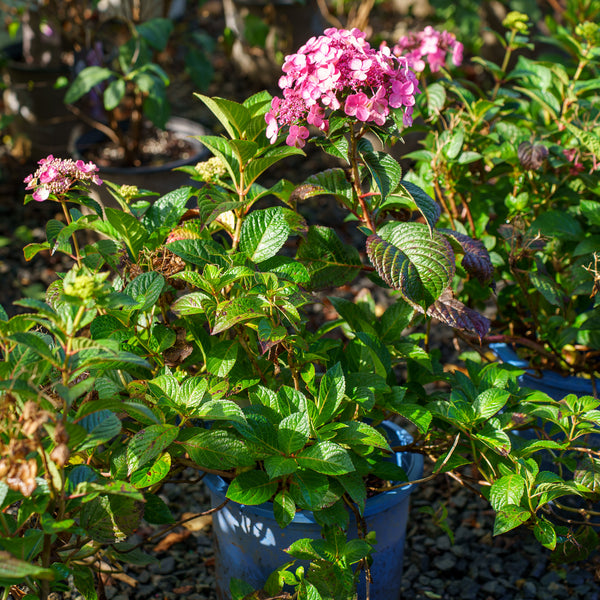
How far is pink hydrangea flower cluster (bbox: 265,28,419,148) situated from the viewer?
1.09 metres

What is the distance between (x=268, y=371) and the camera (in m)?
1.34

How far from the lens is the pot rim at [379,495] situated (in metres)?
1.21

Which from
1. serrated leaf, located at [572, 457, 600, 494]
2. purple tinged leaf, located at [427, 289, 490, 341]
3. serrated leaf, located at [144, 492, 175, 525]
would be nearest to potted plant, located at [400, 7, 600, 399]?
purple tinged leaf, located at [427, 289, 490, 341]

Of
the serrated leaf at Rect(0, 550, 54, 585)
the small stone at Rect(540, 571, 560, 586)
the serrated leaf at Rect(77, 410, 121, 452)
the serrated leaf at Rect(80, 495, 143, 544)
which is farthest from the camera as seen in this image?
the small stone at Rect(540, 571, 560, 586)

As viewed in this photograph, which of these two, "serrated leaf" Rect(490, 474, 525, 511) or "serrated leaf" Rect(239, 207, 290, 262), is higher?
"serrated leaf" Rect(239, 207, 290, 262)

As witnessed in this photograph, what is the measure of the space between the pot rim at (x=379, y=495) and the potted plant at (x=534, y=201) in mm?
368

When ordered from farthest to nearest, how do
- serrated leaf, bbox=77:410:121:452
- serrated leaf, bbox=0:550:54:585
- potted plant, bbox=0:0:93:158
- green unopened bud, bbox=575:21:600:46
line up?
1. potted plant, bbox=0:0:93:158
2. green unopened bud, bbox=575:21:600:46
3. serrated leaf, bbox=77:410:121:452
4. serrated leaf, bbox=0:550:54:585

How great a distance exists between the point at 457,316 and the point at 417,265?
0.42ft

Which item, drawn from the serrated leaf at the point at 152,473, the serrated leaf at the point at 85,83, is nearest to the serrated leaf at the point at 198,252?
the serrated leaf at the point at 152,473

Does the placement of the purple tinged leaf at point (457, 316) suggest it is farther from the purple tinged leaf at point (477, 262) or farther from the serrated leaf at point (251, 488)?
the serrated leaf at point (251, 488)

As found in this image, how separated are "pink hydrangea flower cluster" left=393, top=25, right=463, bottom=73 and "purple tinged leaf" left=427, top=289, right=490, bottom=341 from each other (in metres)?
0.74

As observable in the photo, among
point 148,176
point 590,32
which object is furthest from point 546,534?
point 148,176

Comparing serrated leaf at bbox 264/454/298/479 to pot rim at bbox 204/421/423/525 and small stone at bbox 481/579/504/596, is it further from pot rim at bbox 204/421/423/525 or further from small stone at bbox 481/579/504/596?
small stone at bbox 481/579/504/596

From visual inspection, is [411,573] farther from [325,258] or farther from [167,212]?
[167,212]
